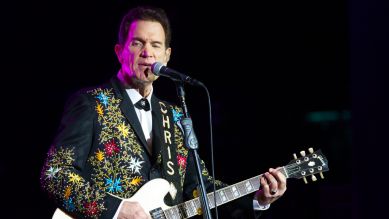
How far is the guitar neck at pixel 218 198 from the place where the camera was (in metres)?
2.91

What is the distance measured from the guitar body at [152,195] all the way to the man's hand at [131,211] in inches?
1.9

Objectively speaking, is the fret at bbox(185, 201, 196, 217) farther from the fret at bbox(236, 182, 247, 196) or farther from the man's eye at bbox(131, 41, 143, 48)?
the man's eye at bbox(131, 41, 143, 48)

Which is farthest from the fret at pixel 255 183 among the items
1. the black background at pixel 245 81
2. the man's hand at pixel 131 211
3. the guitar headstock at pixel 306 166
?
the black background at pixel 245 81

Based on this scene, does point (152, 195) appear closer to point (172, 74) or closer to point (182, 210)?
A: point (182, 210)

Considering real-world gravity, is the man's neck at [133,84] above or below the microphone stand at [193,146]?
above

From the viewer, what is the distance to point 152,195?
9.30ft

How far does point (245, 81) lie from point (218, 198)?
113 inches

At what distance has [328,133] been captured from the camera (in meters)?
7.16

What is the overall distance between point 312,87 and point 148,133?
3.58 metres

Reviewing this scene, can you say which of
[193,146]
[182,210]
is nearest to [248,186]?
[182,210]

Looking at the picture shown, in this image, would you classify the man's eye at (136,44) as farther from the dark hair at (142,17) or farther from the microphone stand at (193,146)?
the microphone stand at (193,146)

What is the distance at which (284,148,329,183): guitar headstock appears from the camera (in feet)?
10.6

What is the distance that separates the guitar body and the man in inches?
1.3

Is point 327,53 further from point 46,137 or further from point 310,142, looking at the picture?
point 46,137
